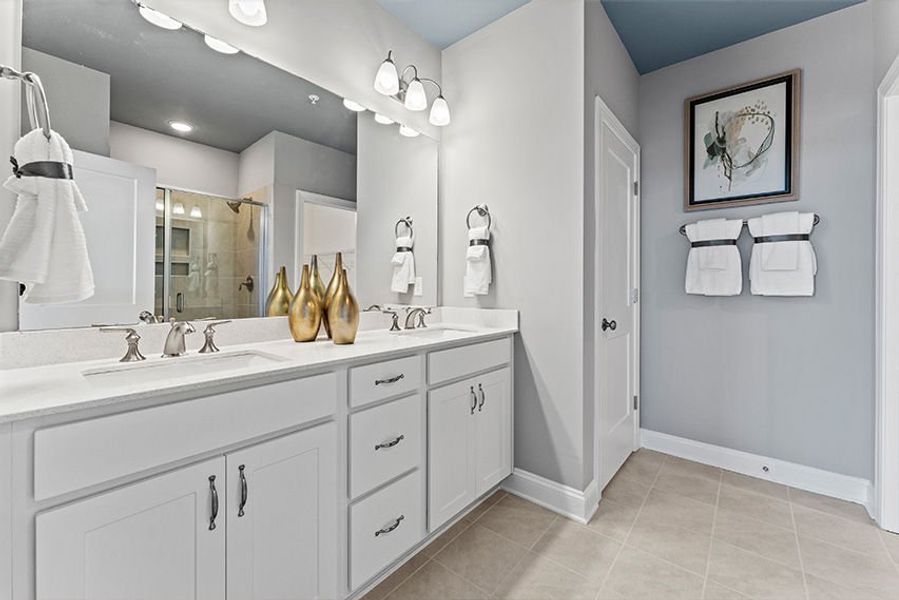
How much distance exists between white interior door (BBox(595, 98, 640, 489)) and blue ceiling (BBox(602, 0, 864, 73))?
54 cm

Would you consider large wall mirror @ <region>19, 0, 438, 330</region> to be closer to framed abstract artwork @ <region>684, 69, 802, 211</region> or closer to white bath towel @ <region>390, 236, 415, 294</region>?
white bath towel @ <region>390, 236, 415, 294</region>

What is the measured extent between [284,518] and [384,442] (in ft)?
1.29

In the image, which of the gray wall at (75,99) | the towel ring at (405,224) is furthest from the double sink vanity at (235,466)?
the towel ring at (405,224)

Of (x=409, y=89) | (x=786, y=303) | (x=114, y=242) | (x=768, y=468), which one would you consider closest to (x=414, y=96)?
(x=409, y=89)

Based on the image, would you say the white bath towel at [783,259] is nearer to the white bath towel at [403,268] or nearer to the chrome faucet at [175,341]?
the white bath towel at [403,268]

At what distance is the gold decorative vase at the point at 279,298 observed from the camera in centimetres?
169

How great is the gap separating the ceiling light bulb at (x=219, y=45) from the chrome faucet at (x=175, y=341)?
3.44ft

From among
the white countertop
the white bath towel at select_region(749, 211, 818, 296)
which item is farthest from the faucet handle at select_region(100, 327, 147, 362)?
the white bath towel at select_region(749, 211, 818, 296)

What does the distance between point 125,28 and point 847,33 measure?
10.7 feet

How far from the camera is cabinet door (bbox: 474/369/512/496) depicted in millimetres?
1904

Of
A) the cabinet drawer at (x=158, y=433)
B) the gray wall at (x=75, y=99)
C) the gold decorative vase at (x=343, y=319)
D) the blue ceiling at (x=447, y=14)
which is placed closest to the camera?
the cabinet drawer at (x=158, y=433)

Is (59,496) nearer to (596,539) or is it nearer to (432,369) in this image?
(432,369)

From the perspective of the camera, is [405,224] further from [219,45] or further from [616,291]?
[616,291]

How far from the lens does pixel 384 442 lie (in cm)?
145
